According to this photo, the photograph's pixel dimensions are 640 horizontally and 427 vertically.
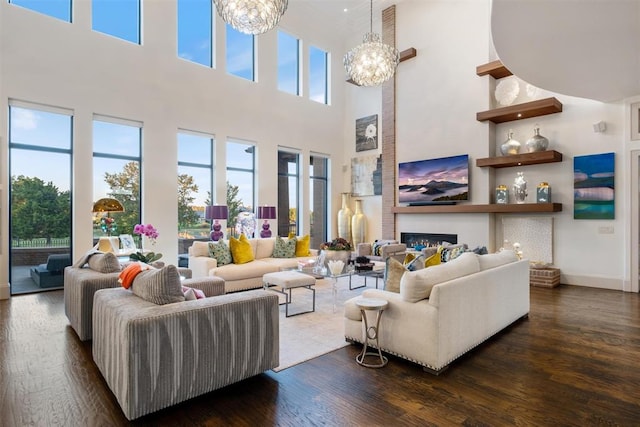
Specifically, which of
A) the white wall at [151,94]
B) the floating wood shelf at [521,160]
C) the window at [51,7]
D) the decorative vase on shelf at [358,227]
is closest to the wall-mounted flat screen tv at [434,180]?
the floating wood shelf at [521,160]

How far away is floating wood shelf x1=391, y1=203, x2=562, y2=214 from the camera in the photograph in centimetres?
643

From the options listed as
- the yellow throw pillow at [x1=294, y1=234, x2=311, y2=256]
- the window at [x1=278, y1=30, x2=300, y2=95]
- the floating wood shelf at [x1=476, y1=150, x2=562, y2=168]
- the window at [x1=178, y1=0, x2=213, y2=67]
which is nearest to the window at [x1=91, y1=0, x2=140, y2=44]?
the window at [x1=178, y1=0, x2=213, y2=67]

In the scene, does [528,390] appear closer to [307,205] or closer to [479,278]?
[479,278]

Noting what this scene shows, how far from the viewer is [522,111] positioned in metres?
6.63

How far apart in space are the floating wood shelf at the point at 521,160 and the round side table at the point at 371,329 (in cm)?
508

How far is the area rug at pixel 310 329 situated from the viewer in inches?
129

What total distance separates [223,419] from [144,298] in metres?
1.00

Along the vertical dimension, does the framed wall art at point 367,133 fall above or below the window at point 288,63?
below

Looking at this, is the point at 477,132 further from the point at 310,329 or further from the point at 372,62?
the point at 310,329

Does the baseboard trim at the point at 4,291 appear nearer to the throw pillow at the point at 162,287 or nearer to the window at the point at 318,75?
the throw pillow at the point at 162,287

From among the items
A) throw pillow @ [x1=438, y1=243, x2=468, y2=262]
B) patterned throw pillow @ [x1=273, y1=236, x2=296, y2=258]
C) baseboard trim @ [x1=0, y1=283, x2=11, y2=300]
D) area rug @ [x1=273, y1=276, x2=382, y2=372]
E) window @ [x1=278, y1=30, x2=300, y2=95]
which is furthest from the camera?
window @ [x1=278, y1=30, x2=300, y2=95]

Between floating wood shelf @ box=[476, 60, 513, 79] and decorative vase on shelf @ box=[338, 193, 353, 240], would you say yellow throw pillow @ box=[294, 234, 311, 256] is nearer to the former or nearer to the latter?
decorative vase on shelf @ box=[338, 193, 353, 240]

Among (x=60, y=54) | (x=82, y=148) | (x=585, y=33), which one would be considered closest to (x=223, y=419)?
(x=585, y=33)

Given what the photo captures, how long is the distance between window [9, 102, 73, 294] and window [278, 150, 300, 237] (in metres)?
4.56
